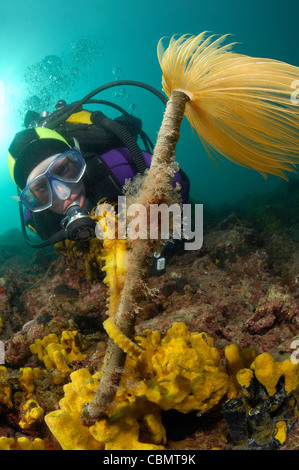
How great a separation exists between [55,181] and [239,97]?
3464 millimetres

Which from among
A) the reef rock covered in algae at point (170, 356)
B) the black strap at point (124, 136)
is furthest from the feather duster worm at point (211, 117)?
the black strap at point (124, 136)

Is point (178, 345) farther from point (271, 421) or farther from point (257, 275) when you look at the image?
point (257, 275)

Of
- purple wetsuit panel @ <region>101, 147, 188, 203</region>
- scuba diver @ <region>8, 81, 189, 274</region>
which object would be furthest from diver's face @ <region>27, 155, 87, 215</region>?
purple wetsuit panel @ <region>101, 147, 188, 203</region>

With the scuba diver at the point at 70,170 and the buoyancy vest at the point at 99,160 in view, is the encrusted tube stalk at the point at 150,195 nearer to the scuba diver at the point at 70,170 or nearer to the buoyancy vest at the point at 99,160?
the scuba diver at the point at 70,170

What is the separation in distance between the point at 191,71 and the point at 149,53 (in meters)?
106

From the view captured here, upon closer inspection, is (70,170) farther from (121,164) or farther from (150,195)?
(150,195)

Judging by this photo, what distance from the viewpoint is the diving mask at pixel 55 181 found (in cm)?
405

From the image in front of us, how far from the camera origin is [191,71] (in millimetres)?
1213

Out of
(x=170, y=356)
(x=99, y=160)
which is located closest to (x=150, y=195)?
(x=170, y=356)

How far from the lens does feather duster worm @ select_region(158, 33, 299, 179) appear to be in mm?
1159

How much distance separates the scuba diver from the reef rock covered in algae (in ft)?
3.47

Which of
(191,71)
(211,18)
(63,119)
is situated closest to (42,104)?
(63,119)
